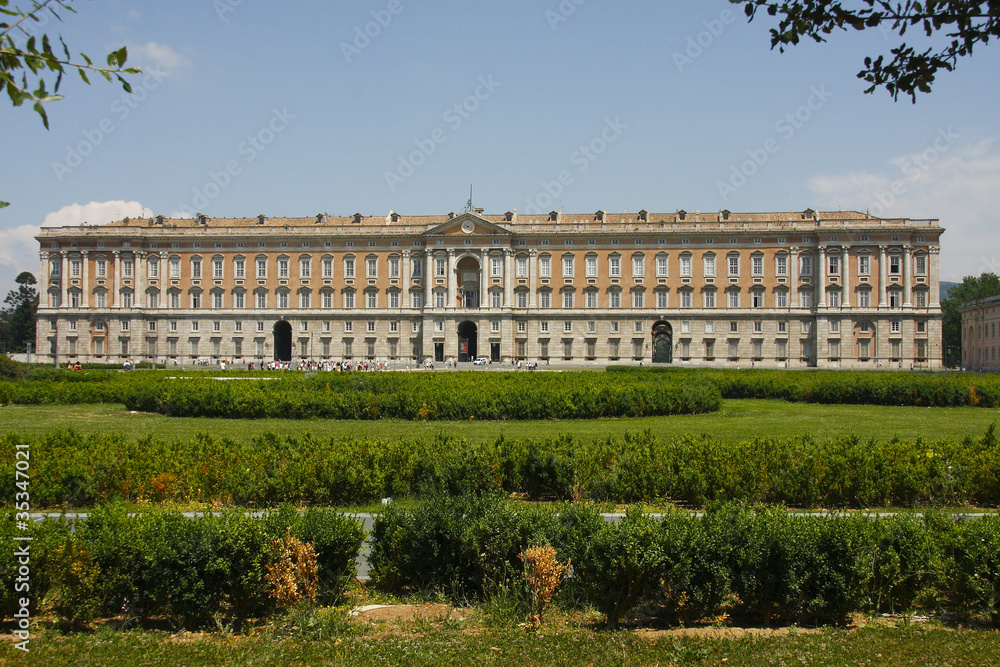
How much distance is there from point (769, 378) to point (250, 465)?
1134 inches

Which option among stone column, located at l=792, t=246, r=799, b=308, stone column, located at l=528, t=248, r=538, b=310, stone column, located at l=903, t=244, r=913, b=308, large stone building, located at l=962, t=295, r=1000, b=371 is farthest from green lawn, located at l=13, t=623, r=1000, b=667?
large stone building, located at l=962, t=295, r=1000, b=371

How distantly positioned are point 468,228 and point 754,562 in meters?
59.1

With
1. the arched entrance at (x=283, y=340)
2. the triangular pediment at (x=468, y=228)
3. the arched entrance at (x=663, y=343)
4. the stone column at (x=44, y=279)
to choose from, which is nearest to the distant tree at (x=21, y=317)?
the stone column at (x=44, y=279)

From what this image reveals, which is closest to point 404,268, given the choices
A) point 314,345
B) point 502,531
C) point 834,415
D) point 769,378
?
point 314,345

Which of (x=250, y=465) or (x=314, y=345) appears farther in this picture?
(x=314, y=345)


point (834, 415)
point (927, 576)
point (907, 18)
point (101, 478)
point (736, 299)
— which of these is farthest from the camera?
point (736, 299)

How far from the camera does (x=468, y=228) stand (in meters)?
65.1

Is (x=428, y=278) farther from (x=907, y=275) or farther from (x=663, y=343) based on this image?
(x=907, y=275)

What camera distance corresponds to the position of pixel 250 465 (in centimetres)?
1218

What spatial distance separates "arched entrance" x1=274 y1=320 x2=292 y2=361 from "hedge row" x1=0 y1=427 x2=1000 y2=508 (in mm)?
56855

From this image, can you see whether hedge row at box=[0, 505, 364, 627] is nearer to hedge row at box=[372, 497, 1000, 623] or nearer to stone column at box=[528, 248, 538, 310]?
hedge row at box=[372, 497, 1000, 623]

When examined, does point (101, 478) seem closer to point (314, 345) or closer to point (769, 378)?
point (769, 378)

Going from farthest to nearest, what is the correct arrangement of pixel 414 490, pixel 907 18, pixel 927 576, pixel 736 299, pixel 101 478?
1. pixel 736 299
2. pixel 414 490
3. pixel 101 478
4. pixel 927 576
5. pixel 907 18

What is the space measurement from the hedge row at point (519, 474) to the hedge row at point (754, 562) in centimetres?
374
